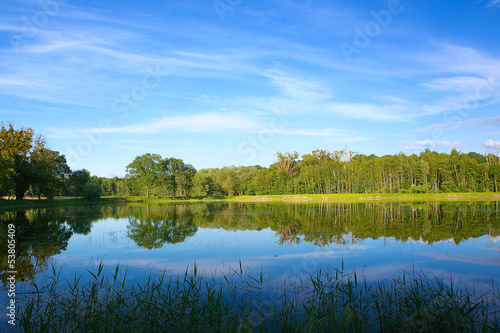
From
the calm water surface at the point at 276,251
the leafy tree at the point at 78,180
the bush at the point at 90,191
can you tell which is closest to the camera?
the calm water surface at the point at 276,251

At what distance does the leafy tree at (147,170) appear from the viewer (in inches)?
3059

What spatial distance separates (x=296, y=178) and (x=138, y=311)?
296 ft

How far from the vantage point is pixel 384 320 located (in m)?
6.08

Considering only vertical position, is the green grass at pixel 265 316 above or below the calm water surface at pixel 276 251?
above

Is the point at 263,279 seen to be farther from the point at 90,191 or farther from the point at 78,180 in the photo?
the point at 78,180

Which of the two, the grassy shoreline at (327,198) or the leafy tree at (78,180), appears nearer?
the grassy shoreline at (327,198)

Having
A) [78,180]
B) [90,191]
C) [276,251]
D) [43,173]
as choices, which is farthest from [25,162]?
[276,251]

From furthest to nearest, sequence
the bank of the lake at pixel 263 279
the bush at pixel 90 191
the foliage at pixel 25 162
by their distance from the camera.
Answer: the bush at pixel 90 191
the foliage at pixel 25 162
the bank of the lake at pixel 263 279

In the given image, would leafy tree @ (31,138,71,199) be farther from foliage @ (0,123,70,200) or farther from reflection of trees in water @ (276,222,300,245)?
reflection of trees in water @ (276,222,300,245)

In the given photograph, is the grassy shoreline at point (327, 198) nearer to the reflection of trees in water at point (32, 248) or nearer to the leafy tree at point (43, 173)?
the leafy tree at point (43, 173)

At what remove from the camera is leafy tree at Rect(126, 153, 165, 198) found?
255 ft

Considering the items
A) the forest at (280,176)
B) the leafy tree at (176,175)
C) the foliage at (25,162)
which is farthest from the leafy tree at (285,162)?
the foliage at (25,162)

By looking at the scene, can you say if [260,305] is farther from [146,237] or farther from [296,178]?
[296,178]

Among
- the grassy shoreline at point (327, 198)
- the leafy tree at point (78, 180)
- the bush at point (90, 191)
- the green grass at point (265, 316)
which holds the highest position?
the leafy tree at point (78, 180)
